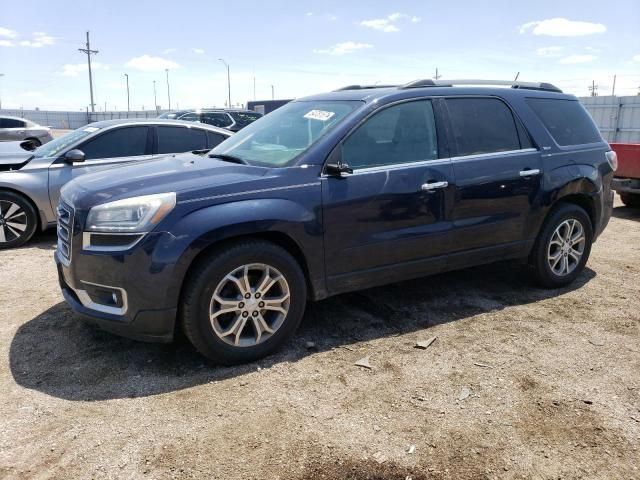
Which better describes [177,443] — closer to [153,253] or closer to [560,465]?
[153,253]

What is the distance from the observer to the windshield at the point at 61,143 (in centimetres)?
679

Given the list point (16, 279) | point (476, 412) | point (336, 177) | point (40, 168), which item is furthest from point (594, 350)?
point (40, 168)

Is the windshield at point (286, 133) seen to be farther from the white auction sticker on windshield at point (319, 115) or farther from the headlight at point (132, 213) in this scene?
the headlight at point (132, 213)

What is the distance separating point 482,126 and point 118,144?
4.69 m

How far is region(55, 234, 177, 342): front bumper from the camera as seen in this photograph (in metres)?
3.19

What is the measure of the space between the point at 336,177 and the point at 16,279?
144 inches

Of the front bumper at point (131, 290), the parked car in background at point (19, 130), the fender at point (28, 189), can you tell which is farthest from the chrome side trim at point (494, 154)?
the parked car in background at point (19, 130)

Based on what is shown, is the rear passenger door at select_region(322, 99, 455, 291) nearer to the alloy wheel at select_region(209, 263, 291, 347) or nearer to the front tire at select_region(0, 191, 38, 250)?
the alloy wheel at select_region(209, 263, 291, 347)

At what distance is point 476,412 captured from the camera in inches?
119

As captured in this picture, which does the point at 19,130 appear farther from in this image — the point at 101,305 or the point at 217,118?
the point at 101,305

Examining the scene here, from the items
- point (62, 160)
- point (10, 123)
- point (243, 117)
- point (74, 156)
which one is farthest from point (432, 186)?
point (10, 123)

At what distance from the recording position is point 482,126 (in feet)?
14.6

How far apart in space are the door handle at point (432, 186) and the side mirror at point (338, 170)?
64cm

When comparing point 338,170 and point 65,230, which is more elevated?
point 338,170
